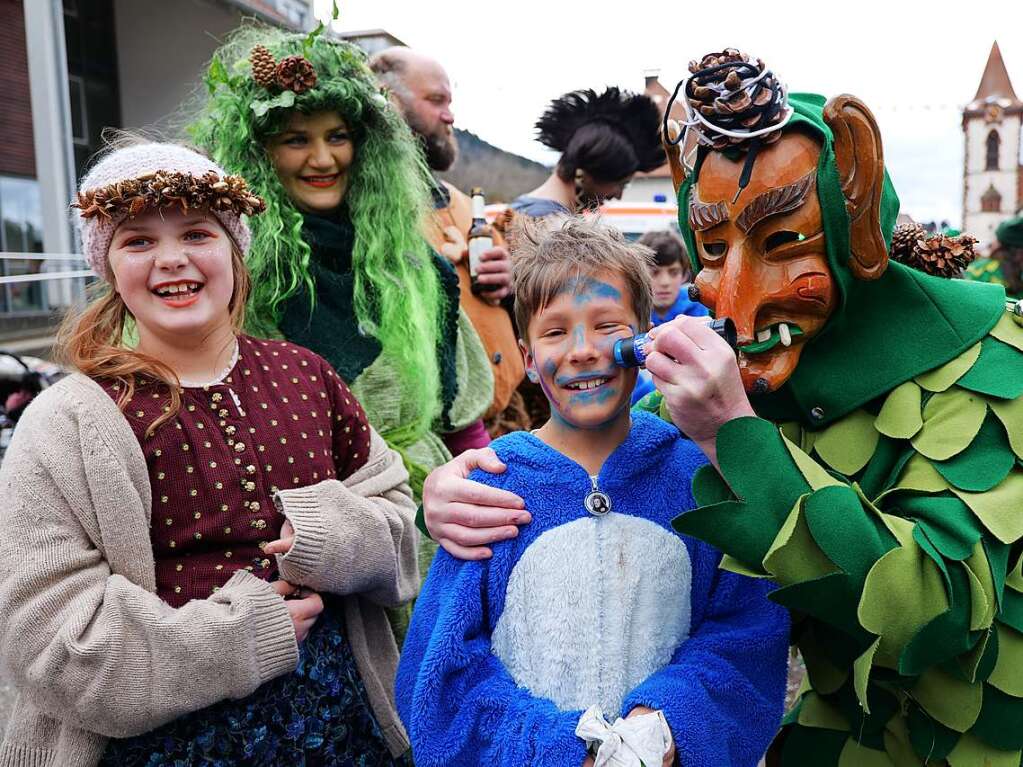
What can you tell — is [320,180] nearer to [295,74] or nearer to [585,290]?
[295,74]

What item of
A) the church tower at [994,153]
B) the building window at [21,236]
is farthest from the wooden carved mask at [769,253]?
the church tower at [994,153]

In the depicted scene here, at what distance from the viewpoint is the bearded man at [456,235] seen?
3.15 metres

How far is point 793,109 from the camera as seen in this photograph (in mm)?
1432

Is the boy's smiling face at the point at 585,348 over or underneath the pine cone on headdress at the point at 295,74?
underneath

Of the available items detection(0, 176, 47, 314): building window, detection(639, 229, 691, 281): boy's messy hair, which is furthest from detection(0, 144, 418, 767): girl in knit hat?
detection(0, 176, 47, 314): building window

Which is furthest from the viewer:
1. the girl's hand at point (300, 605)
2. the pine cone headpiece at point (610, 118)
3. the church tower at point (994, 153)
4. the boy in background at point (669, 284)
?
the church tower at point (994, 153)

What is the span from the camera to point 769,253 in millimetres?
1463

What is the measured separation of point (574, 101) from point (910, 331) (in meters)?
3.27

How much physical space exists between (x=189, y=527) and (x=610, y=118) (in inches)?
131

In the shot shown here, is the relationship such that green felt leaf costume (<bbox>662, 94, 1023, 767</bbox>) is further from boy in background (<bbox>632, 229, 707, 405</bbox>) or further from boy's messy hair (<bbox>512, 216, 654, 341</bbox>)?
boy in background (<bbox>632, 229, 707, 405</bbox>)

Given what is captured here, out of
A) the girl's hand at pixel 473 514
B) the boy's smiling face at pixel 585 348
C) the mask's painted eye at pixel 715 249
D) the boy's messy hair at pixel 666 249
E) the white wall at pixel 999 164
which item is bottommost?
the white wall at pixel 999 164

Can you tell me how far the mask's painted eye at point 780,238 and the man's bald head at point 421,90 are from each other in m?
2.08

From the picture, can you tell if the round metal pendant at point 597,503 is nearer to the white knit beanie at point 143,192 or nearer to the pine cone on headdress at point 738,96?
the pine cone on headdress at point 738,96

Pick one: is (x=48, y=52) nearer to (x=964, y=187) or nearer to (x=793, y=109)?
(x=793, y=109)
